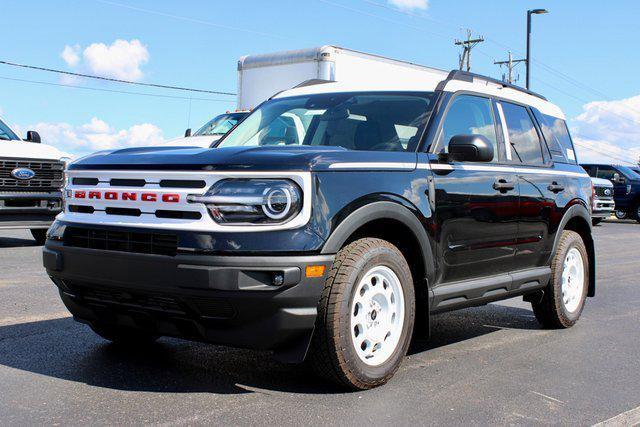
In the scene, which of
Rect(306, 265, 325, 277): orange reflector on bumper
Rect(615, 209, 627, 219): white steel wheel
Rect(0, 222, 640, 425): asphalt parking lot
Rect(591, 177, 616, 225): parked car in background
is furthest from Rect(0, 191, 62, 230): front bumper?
Rect(615, 209, 627, 219): white steel wheel

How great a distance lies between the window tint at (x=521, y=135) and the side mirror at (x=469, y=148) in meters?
1.05

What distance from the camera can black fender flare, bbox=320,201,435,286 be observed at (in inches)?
158

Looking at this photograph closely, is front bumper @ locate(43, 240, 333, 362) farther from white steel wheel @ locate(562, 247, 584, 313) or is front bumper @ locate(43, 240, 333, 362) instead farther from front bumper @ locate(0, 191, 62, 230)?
front bumper @ locate(0, 191, 62, 230)

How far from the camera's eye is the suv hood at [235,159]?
3945mm

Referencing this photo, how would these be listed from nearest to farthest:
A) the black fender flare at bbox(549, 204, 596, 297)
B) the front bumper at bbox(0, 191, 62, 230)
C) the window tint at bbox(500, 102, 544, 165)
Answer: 1. the window tint at bbox(500, 102, 544, 165)
2. the black fender flare at bbox(549, 204, 596, 297)
3. the front bumper at bbox(0, 191, 62, 230)

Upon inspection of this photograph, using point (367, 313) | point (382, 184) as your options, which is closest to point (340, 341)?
point (367, 313)

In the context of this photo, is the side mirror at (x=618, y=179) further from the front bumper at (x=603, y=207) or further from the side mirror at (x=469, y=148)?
the side mirror at (x=469, y=148)

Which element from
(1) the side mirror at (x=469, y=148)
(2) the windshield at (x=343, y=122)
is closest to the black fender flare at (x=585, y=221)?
(1) the side mirror at (x=469, y=148)

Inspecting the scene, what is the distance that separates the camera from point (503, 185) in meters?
5.52

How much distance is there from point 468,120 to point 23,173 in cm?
792

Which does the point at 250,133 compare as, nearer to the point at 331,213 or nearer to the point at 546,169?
the point at 331,213

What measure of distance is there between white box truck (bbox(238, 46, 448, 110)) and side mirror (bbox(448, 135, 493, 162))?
10.3m

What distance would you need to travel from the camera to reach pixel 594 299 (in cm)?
837

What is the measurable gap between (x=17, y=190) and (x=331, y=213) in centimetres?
853
